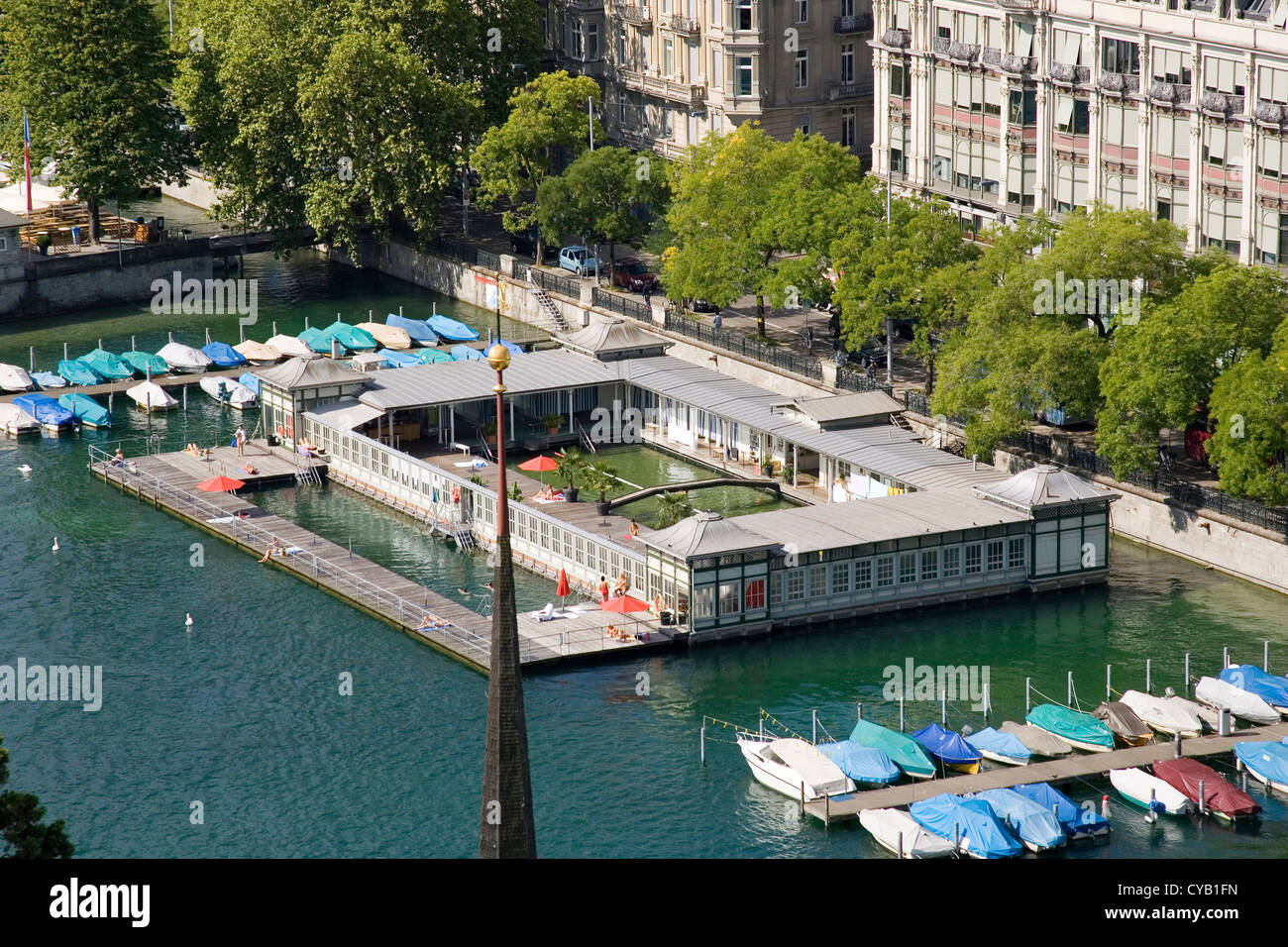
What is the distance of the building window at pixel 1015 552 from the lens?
97.4m

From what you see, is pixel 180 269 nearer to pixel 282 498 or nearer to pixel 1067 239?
pixel 282 498

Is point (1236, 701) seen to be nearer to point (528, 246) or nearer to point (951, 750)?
point (951, 750)

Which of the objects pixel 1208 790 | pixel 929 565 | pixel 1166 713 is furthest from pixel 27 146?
pixel 1208 790

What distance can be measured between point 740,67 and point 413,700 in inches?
3231

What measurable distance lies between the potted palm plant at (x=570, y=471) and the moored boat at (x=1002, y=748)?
34.7 metres

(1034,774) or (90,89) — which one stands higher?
(90,89)

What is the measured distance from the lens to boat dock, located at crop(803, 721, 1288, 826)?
74.0 meters

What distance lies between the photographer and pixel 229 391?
131 metres

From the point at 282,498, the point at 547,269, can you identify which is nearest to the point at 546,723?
the point at 282,498

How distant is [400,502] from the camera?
112m

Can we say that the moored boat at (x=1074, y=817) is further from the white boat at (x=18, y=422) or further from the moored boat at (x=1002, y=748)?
the white boat at (x=18, y=422)

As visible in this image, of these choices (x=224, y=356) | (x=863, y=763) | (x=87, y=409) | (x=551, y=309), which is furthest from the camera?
(x=551, y=309)

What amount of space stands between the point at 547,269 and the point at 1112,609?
65731 mm

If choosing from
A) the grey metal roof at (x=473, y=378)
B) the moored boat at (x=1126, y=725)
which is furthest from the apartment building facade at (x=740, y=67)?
the moored boat at (x=1126, y=725)
